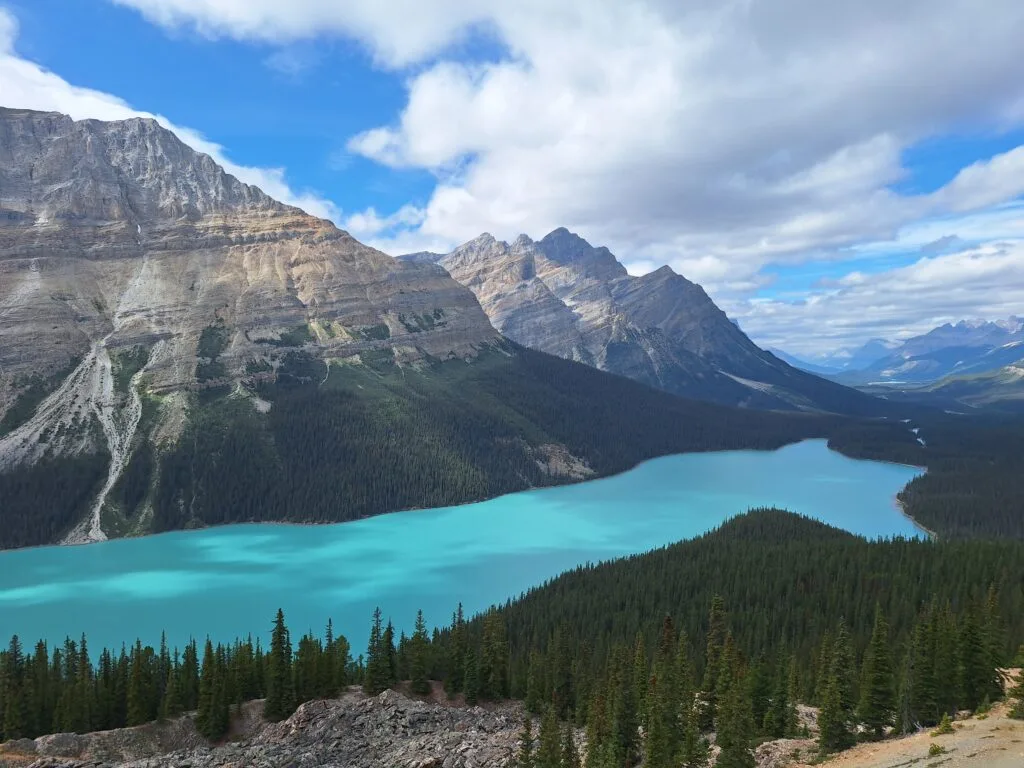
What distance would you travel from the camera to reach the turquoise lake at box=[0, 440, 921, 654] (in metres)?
89.7

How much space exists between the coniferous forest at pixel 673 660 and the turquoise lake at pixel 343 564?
11796 millimetres

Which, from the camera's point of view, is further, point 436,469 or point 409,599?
point 436,469

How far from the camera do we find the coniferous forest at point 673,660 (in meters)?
39.7

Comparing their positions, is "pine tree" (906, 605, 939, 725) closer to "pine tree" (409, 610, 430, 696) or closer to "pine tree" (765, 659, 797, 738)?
"pine tree" (765, 659, 797, 738)

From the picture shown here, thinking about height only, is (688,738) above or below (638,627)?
above

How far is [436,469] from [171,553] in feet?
224

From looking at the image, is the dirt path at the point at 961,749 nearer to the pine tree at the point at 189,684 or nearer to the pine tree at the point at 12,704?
the pine tree at the point at 189,684

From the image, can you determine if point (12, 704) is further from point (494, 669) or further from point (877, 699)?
point (877, 699)

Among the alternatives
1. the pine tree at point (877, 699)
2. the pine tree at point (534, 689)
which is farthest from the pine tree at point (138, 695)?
the pine tree at point (877, 699)

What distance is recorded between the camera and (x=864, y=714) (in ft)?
128

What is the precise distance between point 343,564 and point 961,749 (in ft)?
329

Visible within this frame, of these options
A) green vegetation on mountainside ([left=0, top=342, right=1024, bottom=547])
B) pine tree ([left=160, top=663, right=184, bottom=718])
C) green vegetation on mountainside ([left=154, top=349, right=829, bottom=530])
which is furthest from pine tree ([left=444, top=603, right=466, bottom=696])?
green vegetation on mountainside ([left=154, top=349, right=829, bottom=530])

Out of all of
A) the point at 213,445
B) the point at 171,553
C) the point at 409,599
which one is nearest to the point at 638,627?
the point at 409,599

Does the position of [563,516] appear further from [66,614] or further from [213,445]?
[66,614]
